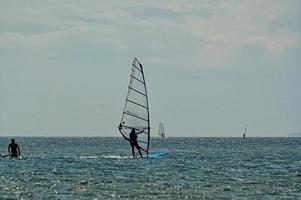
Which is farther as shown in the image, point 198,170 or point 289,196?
point 198,170

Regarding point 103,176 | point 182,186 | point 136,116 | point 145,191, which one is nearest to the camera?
point 145,191

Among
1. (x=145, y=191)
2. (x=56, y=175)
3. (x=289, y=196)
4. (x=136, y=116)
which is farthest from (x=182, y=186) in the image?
(x=136, y=116)

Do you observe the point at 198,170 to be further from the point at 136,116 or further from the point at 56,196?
the point at 56,196

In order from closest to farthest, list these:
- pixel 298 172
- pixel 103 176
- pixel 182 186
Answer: pixel 182 186 < pixel 103 176 < pixel 298 172

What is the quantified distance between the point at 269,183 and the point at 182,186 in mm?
3949

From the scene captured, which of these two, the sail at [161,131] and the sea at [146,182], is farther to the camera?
the sail at [161,131]

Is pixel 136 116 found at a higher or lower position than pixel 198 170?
higher

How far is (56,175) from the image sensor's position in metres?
33.0

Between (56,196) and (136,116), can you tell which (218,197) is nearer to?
(56,196)

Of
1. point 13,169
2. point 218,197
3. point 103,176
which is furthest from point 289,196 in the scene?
point 13,169

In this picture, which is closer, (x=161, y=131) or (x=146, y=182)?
(x=146, y=182)

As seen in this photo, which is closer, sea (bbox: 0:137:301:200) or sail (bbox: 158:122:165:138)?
sea (bbox: 0:137:301:200)

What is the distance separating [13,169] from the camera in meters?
37.2

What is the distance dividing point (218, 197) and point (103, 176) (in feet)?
29.6
